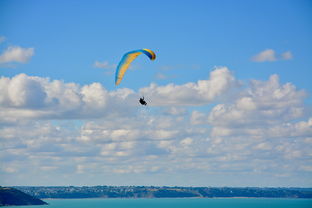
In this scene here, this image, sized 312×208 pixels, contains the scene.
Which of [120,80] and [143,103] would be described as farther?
[120,80]

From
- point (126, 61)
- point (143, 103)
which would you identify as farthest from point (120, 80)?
point (143, 103)

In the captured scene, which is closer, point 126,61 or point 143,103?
point 143,103

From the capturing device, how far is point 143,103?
82625mm

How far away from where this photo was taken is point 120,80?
91.2 m

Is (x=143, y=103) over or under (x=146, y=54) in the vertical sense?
under

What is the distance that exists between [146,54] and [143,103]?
31.2 feet

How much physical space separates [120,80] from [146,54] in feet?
20.6

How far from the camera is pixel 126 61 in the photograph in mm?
93062

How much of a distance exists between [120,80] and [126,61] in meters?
3.74

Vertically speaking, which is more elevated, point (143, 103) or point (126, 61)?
point (126, 61)

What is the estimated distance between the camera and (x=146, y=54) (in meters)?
88.5

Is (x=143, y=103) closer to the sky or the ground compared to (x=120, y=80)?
closer to the ground

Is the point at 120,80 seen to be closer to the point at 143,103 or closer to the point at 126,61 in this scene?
the point at 126,61
